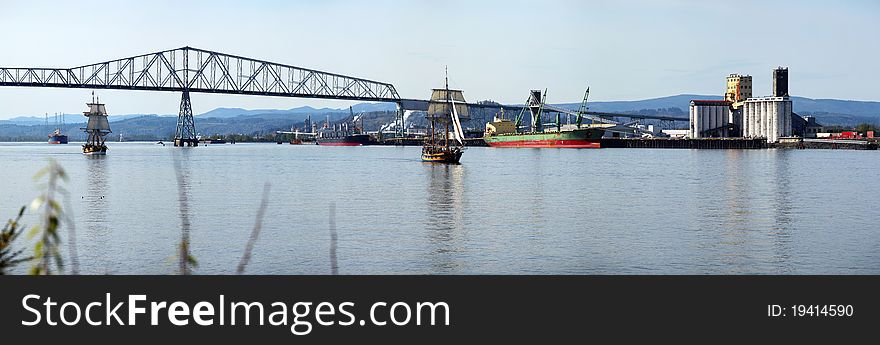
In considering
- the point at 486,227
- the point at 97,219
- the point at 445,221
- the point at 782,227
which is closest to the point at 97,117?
the point at 97,219

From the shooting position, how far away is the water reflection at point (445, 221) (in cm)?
2439

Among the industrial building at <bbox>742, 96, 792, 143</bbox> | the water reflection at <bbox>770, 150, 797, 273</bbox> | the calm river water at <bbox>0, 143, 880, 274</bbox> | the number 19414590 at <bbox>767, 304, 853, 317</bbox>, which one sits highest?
the industrial building at <bbox>742, 96, 792, 143</bbox>

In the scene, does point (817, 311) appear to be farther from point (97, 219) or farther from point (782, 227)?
point (97, 219)

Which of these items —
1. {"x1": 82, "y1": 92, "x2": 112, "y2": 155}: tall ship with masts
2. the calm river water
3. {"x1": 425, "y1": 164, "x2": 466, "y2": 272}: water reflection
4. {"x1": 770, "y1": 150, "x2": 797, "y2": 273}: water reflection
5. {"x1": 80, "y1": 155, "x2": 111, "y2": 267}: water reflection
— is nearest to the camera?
the calm river water

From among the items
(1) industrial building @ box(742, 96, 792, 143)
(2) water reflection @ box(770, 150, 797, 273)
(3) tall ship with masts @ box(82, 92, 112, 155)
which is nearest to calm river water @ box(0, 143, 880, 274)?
(2) water reflection @ box(770, 150, 797, 273)

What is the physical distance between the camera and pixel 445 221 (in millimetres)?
34781

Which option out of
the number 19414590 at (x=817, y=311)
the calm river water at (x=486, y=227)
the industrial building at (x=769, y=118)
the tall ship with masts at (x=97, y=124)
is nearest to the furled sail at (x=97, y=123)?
the tall ship with masts at (x=97, y=124)

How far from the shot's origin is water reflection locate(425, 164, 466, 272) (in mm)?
24391

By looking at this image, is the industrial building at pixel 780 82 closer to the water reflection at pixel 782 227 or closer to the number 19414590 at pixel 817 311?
the water reflection at pixel 782 227

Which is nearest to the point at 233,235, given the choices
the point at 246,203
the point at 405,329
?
the point at 246,203

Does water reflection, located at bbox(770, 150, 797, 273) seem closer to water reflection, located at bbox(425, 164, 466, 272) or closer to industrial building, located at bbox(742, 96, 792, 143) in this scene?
water reflection, located at bbox(425, 164, 466, 272)

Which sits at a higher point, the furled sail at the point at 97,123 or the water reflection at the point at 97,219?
the furled sail at the point at 97,123

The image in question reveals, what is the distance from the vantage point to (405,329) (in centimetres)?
1113

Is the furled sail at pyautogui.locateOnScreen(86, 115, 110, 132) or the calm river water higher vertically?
the furled sail at pyautogui.locateOnScreen(86, 115, 110, 132)
